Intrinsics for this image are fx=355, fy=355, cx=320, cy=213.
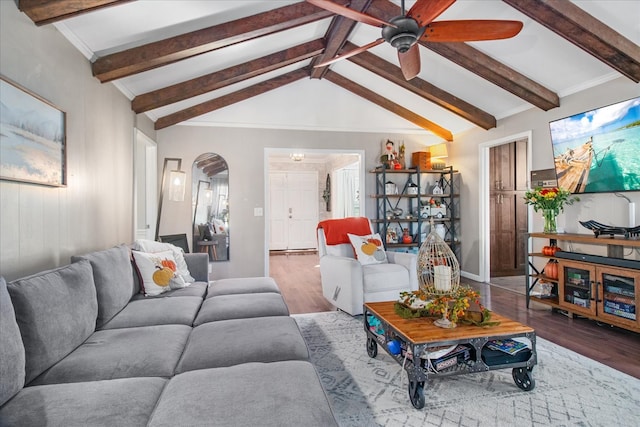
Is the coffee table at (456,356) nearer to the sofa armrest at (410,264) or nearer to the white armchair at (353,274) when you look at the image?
the white armchair at (353,274)

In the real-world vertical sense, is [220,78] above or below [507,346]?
above

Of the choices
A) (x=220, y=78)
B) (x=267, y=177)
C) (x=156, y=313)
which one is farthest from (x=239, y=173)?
(x=156, y=313)

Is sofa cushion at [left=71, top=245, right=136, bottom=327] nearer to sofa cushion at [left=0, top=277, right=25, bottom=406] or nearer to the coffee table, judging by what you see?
sofa cushion at [left=0, top=277, right=25, bottom=406]

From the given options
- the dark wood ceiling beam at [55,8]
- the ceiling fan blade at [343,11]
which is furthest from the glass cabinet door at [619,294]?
the dark wood ceiling beam at [55,8]

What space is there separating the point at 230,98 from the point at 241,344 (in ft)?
13.6

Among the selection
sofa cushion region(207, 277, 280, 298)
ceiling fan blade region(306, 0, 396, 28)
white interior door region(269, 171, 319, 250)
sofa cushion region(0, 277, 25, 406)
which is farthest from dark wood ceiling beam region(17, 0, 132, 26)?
white interior door region(269, 171, 319, 250)

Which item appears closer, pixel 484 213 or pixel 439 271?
pixel 439 271

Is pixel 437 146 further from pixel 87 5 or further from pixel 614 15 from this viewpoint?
pixel 87 5

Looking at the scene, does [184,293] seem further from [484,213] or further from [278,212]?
[278,212]

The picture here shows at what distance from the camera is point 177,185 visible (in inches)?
205

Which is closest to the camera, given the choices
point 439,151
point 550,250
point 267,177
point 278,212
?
point 550,250

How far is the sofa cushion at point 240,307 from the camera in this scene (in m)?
2.35

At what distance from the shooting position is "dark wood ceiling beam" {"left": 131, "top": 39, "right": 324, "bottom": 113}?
13.3 ft

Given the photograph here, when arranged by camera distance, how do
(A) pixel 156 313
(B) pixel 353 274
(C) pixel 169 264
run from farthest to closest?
(B) pixel 353 274 < (C) pixel 169 264 < (A) pixel 156 313
